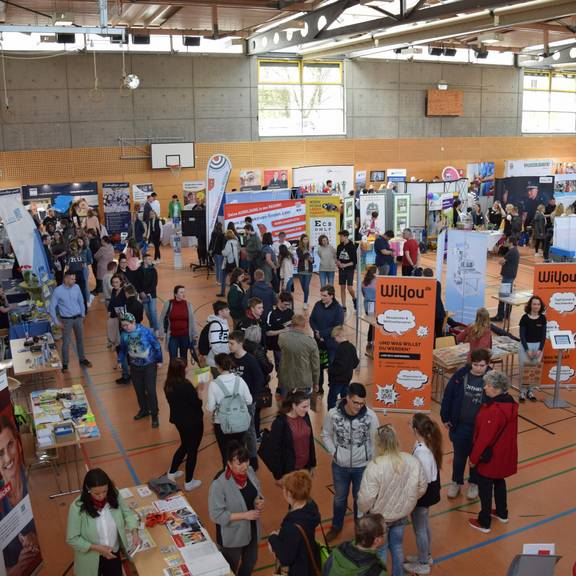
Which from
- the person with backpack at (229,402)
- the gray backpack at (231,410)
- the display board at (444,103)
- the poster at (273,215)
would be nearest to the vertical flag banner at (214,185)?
the poster at (273,215)

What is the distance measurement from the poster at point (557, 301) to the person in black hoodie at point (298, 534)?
5.53 metres

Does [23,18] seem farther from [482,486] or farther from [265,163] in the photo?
[482,486]

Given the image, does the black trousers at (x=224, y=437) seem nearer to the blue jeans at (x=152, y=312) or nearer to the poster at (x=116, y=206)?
the blue jeans at (x=152, y=312)

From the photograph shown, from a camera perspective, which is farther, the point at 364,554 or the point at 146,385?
the point at 146,385

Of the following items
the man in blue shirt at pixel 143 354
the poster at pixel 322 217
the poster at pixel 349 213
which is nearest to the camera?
the man in blue shirt at pixel 143 354

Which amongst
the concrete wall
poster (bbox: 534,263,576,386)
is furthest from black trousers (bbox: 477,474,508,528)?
the concrete wall

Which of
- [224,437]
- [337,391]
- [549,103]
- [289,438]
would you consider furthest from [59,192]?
[549,103]

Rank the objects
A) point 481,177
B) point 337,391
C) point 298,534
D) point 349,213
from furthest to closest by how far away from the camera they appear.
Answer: point 481,177
point 349,213
point 337,391
point 298,534

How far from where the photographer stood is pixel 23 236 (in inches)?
399

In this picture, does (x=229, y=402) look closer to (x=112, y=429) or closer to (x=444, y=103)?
(x=112, y=429)

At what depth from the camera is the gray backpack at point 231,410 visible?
211 inches

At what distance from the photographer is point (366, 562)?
3.32 meters

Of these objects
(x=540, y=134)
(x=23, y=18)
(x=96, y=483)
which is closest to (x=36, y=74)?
(x=23, y=18)

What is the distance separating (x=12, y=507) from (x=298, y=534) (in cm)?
210
